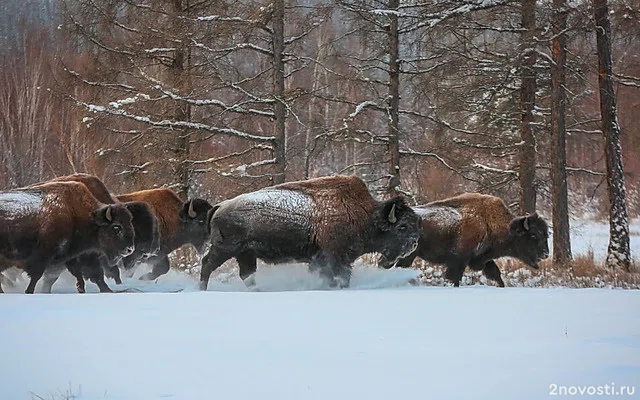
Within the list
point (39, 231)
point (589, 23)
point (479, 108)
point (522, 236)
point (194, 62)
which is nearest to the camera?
point (39, 231)

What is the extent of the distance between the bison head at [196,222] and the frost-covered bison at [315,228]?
123 inches

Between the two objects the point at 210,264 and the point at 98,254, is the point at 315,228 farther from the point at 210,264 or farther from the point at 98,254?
the point at 98,254

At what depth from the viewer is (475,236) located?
12969 mm

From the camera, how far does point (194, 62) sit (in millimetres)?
20047

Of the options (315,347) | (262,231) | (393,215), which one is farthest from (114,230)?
(315,347)

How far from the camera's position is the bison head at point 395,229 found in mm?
11859

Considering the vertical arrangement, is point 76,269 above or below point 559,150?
below

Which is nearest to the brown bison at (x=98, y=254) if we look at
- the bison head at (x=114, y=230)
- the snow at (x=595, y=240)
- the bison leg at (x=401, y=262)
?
the bison head at (x=114, y=230)

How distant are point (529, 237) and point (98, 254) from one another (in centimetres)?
745

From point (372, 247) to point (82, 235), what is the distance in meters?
4.56

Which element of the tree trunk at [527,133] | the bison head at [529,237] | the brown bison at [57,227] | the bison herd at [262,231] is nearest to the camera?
the brown bison at [57,227]

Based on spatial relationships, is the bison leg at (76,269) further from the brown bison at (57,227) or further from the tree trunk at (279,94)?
the tree trunk at (279,94)

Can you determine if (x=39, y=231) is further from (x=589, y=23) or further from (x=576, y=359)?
(x=589, y=23)

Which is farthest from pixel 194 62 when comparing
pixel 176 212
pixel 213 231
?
pixel 213 231
